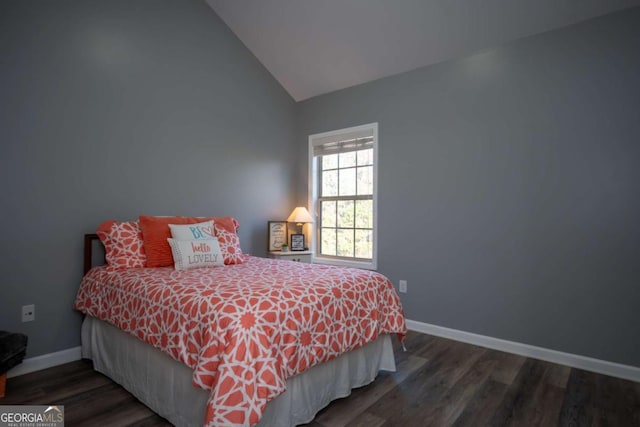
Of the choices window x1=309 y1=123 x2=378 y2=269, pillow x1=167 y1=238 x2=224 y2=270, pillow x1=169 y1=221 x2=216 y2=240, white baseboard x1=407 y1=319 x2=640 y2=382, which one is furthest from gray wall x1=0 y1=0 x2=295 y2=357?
white baseboard x1=407 y1=319 x2=640 y2=382

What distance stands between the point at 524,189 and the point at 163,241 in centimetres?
295

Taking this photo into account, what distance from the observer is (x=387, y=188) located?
369 cm

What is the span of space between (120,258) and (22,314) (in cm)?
72

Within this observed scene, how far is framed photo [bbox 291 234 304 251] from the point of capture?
4.13 m

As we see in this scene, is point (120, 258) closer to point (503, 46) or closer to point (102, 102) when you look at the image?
point (102, 102)

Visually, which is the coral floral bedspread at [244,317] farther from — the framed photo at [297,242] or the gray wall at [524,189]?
the framed photo at [297,242]

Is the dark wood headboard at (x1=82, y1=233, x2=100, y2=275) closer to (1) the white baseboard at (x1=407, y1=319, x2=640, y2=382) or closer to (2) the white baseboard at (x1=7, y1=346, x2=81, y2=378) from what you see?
(2) the white baseboard at (x1=7, y1=346, x2=81, y2=378)

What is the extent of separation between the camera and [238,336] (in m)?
1.45

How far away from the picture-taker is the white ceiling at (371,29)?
272 centimetres

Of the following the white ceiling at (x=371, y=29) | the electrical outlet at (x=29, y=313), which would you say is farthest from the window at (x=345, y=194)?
the electrical outlet at (x=29, y=313)

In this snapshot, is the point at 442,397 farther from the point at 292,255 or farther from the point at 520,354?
the point at 292,255

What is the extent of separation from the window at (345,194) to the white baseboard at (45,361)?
8.37 feet

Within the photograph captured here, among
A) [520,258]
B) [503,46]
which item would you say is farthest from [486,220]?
[503,46]

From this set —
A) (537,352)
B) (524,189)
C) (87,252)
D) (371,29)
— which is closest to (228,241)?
(87,252)
